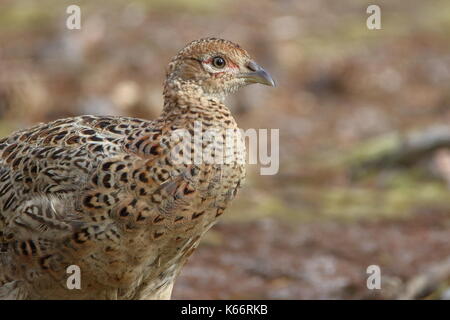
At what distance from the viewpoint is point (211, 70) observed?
597 centimetres

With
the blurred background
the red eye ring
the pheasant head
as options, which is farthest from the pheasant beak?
the blurred background

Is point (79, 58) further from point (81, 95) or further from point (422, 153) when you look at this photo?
point (422, 153)

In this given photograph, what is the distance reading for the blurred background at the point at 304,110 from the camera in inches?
363

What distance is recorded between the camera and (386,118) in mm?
15023

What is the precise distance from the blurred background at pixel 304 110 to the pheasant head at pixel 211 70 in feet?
7.79

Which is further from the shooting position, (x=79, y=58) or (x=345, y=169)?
(x=79, y=58)

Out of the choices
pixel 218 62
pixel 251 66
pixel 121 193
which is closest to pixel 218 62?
pixel 218 62

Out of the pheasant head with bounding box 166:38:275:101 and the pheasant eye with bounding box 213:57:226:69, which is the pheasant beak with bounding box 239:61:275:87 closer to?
the pheasant head with bounding box 166:38:275:101

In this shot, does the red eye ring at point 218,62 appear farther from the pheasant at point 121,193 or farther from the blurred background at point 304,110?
the blurred background at point 304,110

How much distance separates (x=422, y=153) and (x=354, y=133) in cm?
264

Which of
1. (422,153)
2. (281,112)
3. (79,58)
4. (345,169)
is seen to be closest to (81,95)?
(79,58)

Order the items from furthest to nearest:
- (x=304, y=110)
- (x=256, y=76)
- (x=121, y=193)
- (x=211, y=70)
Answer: (x=304, y=110) → (x=256, y=76) → (x=211, y=70) → (x=121, y=193)

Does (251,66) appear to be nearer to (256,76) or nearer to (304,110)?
(256,76)

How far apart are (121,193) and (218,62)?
3.61 feet
